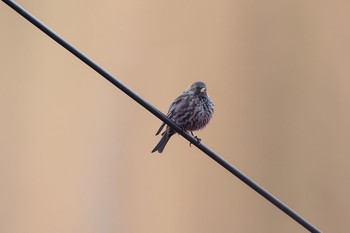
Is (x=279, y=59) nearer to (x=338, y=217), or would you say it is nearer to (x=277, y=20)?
(x=277, y=20)

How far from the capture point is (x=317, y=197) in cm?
816

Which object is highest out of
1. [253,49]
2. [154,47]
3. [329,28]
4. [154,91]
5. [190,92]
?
[329,28]

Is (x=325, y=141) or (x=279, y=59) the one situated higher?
(x=279, y=59)

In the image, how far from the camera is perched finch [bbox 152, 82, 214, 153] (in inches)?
211

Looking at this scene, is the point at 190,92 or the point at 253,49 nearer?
the point at 190,92

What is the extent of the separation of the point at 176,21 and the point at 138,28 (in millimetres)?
550

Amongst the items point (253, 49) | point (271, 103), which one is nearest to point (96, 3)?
point (253, 49)

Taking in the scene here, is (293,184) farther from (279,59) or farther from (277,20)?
(277,20)

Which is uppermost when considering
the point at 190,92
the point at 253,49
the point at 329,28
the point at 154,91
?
the point at 329,28

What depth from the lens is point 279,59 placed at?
8500 mm

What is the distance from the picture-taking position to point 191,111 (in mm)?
5336

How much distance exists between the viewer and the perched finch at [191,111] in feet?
17.5

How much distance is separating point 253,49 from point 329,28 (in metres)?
1.09

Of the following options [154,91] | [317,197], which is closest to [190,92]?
[154,91]
